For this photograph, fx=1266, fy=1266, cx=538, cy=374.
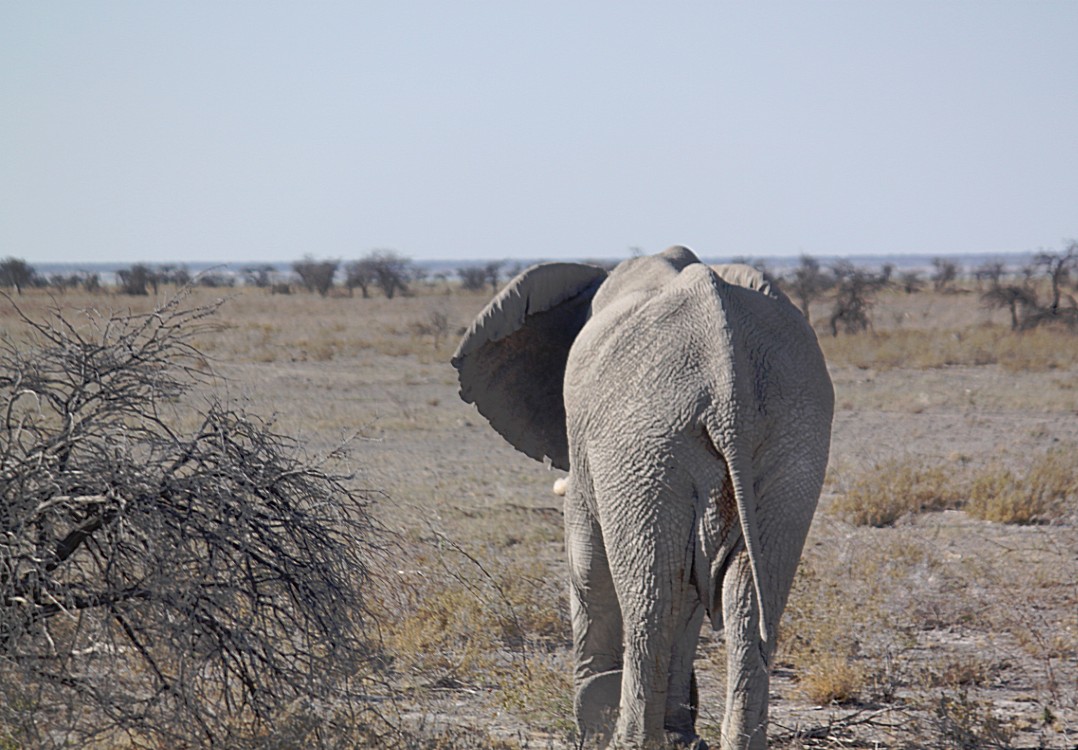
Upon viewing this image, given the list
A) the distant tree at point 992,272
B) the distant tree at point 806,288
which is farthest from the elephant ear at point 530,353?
the distant tree at point 992,272

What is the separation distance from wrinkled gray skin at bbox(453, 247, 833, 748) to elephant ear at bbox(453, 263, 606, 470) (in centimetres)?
77

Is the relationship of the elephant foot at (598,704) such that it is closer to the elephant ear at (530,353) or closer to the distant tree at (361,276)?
the elephant ear at (530,353)

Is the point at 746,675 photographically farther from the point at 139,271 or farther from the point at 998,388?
the point at 139,271

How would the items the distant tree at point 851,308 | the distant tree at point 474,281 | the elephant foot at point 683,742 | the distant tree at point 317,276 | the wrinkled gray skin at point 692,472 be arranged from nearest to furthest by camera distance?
the wrinkled gray skin at point 692,472
the elephant foot at point 683,742
the distant tree at point 851,308
the distant tree at point 317,276
the distant tree at point 474,281

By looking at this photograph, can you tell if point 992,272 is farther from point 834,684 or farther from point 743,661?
point 743,661

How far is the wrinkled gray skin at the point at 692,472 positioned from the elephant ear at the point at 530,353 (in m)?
0.77

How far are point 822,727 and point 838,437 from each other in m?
8.99

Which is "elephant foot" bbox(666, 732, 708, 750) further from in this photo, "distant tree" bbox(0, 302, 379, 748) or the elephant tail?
"distant tree" bbox(0, 302, 379, 748)

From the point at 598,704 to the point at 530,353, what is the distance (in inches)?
61.3

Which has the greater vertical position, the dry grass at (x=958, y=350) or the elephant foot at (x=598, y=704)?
the dry grass at (x=958, y=350)

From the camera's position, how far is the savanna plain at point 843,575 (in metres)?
5.28

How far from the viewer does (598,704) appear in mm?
4695

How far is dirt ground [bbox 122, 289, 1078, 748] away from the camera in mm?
5254

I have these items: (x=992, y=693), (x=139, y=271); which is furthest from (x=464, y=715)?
(x=139, y=271)
